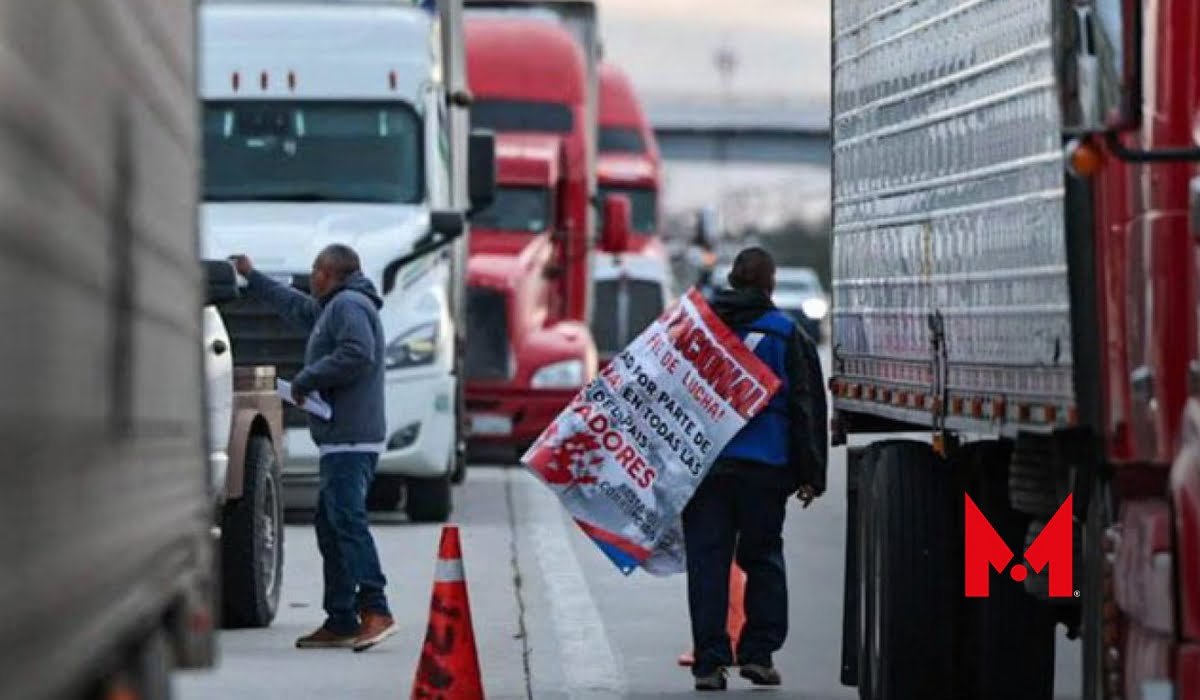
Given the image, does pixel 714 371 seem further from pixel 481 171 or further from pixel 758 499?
pixel 481 171

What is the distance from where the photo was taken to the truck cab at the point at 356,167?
23828mm

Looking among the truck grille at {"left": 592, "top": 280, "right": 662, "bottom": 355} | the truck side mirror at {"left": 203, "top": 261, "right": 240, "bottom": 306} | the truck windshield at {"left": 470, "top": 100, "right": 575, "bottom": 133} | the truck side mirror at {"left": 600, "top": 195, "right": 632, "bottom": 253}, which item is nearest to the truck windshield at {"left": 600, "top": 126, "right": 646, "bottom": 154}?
the truck grille at {"left": 592, "top": 280, "right": 662, "bottom": 355}

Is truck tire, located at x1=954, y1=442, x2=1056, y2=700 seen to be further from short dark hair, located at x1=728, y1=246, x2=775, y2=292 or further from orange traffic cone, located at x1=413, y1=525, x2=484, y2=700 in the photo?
short dark hair, located at x1=728, y1=246, x2=775, y2=292

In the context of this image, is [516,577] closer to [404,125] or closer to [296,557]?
[296,557]

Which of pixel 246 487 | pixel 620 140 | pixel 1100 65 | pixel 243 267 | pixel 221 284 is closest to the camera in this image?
pixel 1100 65

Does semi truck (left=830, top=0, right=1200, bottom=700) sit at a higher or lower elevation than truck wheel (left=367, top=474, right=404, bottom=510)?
higher

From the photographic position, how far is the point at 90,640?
5715 mm

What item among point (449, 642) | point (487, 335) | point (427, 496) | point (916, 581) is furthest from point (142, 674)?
point (487, 335)

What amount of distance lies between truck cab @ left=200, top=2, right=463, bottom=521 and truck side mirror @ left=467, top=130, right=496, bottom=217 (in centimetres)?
117

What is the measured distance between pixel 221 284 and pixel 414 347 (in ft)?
29.7

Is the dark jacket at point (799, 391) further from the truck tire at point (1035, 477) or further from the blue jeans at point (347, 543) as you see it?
the truck tire at point (1035, 477)

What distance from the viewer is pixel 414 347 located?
79.0ft

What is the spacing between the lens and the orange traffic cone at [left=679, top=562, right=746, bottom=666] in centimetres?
1535

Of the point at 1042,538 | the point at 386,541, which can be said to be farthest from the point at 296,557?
the point at 1042,538
